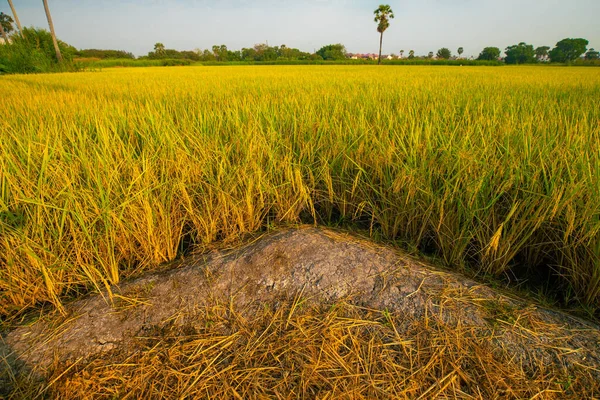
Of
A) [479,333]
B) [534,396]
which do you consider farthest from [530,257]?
[534,396]

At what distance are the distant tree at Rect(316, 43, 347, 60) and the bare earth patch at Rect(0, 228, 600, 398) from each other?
54.7 m

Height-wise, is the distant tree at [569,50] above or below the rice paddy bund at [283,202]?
above

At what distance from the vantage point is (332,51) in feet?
171

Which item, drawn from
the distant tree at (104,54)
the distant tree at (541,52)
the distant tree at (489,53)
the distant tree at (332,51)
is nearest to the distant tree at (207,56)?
the distant tree at (104,54)

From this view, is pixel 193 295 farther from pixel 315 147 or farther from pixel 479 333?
pixel 315 147

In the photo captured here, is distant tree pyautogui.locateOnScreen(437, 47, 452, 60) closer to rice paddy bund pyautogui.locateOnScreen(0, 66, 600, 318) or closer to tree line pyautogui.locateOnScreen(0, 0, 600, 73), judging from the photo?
tree line pyautogui.locateOnScreen(0, 0, 600, 73)

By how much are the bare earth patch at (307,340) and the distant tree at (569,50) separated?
72.2 m

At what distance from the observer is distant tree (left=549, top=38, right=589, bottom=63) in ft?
170

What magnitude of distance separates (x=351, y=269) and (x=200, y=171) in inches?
33.9

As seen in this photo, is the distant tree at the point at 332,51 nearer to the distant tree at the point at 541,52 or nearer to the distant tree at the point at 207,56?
the distant tree at the point at 207,56

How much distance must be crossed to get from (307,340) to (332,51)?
58.8 m

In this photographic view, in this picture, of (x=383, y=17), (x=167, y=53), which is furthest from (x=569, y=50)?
(x=167, y=53)

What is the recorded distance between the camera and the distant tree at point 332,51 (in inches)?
1988

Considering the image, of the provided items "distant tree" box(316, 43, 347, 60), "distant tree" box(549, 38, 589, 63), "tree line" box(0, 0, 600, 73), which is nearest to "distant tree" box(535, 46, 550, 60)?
"tree line" box(0, 0, 600, 73)
